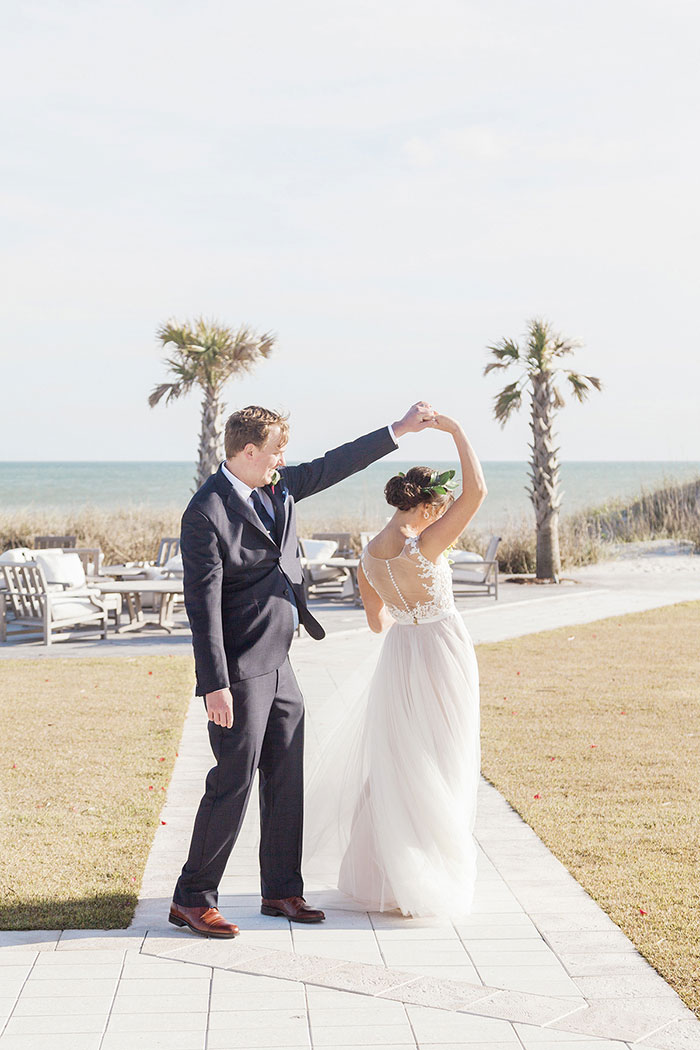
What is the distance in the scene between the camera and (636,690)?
10500mm

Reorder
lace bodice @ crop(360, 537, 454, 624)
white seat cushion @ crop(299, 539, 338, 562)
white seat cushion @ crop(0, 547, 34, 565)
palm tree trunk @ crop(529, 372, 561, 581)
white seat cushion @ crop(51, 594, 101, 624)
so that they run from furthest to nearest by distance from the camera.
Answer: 1. palm tree trunk @ crop(529, 372, 561, 581)
2. white seat cushion @ crop(299, 539, 338, 562)
3. white seat cushion @ crop(0, 547, 34, 565)
4. white seat cushion @ crop(51, 594, 101, 624)
5. lace bodice @ crop(360, 537, 454, 624)

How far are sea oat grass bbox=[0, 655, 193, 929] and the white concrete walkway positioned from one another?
25cm

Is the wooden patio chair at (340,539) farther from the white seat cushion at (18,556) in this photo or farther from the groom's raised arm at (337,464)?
the groom's raised arm at (337,464)

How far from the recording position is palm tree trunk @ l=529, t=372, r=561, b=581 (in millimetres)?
22078

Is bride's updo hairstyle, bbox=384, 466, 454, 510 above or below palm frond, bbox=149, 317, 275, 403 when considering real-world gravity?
below

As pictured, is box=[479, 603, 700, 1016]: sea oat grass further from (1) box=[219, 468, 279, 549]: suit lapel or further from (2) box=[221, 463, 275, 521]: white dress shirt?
(2) box=[221, 463, 275, 521]: white dress shirt

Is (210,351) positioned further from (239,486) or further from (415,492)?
(239,486)

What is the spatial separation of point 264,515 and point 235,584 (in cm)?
33

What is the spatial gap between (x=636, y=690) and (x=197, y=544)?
23.8ft

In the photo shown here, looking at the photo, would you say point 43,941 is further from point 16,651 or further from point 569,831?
point 16,651

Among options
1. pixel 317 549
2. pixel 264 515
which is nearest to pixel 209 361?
pixel 317 549

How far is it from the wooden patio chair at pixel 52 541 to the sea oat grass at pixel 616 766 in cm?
898

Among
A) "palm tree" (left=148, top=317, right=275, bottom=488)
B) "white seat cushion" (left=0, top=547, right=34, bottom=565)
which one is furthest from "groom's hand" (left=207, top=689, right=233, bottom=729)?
"palm tree" (left=148, top=317, right=275, bottom=488)

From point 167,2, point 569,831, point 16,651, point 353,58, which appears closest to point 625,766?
point 569,831
